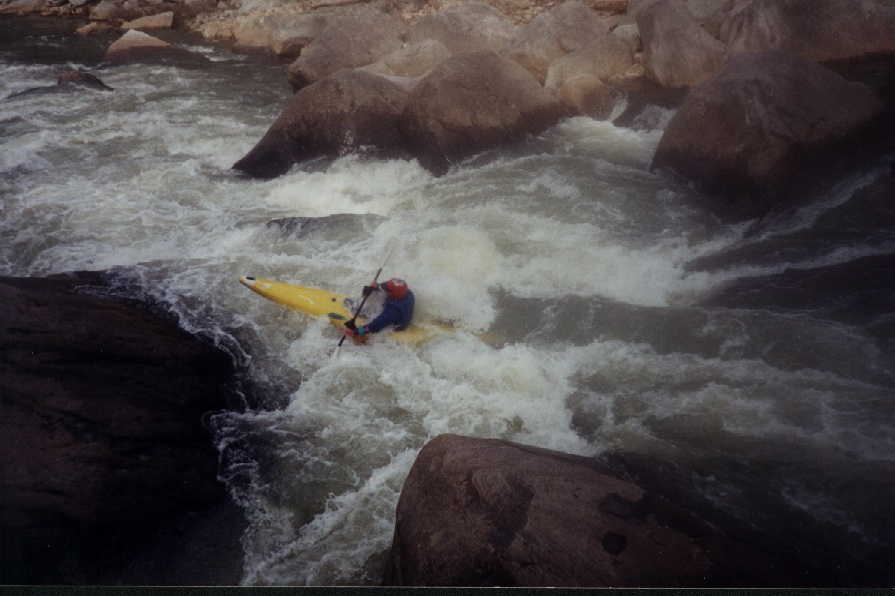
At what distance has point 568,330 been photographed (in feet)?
17.6

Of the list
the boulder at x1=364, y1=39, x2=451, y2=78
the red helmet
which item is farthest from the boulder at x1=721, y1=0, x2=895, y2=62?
the red helmet

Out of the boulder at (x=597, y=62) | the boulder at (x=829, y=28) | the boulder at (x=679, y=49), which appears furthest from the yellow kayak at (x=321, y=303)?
the boulder at (x=829, y=28)

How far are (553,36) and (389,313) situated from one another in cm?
701

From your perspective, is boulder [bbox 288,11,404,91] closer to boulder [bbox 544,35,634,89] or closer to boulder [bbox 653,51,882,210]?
boulder [bbox 544,35,634,89]

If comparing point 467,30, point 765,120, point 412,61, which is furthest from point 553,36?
point 765,120

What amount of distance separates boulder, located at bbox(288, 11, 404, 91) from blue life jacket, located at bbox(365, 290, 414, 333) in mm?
6585

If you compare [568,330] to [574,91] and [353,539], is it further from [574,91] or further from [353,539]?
[574,91]

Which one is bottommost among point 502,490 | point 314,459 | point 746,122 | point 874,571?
point 314,459

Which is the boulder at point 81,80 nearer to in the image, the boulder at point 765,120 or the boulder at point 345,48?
the boulder at point 345,48

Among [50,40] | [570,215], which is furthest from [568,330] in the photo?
[50,40]

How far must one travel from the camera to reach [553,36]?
1024 cm

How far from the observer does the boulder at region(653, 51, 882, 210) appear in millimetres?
6379

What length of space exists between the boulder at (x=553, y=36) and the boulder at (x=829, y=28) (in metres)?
2.69

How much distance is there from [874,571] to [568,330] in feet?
8.81
